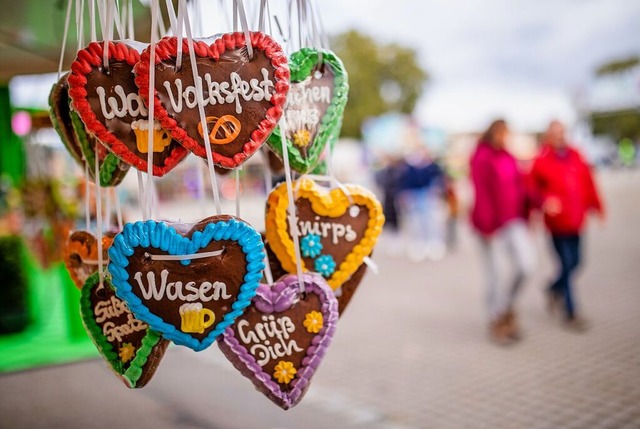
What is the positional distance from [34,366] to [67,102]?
2853 mm

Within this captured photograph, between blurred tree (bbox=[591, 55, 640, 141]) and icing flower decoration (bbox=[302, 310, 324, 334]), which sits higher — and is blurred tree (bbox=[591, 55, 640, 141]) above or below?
above

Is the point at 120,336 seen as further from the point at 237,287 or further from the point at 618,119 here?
the point at 618,119

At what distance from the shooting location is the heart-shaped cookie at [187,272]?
3.49ft

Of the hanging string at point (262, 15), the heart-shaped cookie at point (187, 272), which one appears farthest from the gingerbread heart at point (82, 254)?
the hanging string at point (262, 15)

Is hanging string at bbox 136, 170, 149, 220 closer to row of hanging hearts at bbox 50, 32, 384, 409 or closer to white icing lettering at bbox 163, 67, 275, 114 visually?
row of hanging hearts at bbox 50, 32, 384, 409

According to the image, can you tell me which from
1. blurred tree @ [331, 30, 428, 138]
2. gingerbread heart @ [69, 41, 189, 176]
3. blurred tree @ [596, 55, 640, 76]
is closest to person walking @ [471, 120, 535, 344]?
gingerbread heart @ [69, 41, 189, 176]

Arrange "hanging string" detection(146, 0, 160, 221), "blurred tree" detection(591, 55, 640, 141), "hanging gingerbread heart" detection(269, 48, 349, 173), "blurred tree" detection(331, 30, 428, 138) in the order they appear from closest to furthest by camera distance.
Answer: "hanging string" detection(146, 0, 160, 221) < "hanging gingerbread heart" detection(269, 48, 349, 173) < "blurred tree" detection(331, 30, 428, 138) < "blurred tree" detection(591, 55, 640, 141)

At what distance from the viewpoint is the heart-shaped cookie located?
3.49 ft

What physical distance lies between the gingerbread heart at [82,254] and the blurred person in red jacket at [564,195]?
12.3 feet

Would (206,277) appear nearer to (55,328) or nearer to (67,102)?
(67,102)

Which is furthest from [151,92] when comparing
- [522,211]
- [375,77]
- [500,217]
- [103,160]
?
[375,77]

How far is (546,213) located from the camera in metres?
4.40

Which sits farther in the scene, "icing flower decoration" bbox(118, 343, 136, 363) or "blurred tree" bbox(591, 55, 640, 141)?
"blurred tree" bbox(591, 55, 640, 141)

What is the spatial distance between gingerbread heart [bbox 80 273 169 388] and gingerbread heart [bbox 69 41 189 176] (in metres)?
0.33
